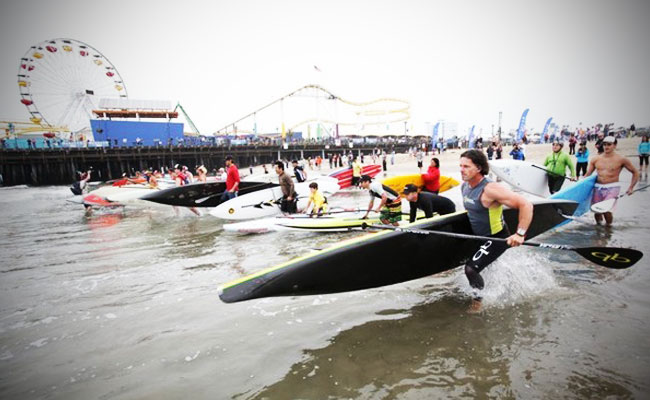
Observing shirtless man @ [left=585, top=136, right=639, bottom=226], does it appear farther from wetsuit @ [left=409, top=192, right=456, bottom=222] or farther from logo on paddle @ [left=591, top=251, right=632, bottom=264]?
logo on paddle @ [left=591, top=251, right=632, bottom=264]

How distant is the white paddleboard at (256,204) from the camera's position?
9.80 metres

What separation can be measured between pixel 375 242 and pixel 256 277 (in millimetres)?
1285

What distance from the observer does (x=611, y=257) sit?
144 inches

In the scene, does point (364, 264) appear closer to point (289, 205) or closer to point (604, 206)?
point (604, 206)

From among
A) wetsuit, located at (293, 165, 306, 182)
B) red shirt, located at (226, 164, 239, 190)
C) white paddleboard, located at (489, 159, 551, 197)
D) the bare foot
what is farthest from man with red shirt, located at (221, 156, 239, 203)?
the bare foot

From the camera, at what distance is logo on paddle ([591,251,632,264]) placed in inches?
141

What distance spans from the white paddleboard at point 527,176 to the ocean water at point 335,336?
9.62ft

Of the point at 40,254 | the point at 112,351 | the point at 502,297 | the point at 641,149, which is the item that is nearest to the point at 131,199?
the point at 40,254

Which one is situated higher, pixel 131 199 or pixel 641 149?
pixel 641 149

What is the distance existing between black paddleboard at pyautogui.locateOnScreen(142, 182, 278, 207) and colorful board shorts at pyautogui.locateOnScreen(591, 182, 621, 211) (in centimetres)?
852

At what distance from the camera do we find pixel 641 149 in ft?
47.1

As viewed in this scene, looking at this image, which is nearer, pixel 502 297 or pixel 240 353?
pixel 240 353

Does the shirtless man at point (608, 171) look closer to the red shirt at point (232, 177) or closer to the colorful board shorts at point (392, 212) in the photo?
the colorful board shorts at point (392, 212)

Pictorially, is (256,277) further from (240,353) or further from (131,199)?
(131,199)
